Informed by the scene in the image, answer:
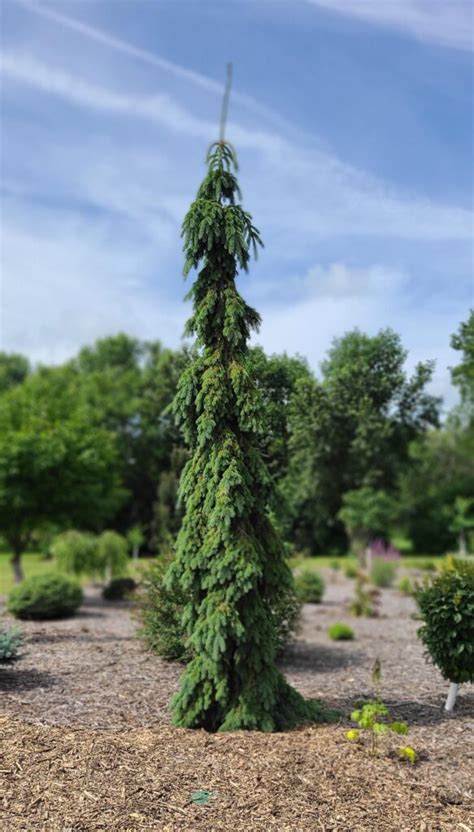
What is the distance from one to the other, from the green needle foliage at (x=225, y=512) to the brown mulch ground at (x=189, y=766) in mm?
379

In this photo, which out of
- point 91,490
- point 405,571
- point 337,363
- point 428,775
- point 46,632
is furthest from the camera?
point 405,571

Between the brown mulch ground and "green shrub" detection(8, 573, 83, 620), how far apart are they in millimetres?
4892

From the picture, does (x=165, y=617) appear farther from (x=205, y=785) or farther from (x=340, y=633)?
(x=340, y=633)

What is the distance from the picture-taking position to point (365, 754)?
240 inches

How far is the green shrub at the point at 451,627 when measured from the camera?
289 inches

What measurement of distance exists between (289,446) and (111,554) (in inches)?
426

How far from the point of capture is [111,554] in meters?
19.6

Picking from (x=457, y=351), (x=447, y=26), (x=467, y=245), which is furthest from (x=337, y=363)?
(x=447, y=26)

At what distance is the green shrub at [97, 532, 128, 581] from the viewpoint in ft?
63.7

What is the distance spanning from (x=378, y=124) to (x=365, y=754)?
8.16 m

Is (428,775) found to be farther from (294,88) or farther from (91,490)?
(91,490)

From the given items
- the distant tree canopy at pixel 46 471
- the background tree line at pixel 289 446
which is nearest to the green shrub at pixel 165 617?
the background tree line at pixel 289 446

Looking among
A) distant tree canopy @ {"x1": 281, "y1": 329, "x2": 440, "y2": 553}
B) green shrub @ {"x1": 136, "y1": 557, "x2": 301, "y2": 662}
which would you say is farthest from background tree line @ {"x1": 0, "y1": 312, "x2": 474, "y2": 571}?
green shrub @ {"x1": 136, "y1": 557, "x2": 301, "y2": 662}

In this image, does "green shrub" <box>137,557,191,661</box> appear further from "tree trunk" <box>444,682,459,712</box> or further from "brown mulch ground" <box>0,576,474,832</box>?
"tree trunk" <box>444,682,459,712</box>
